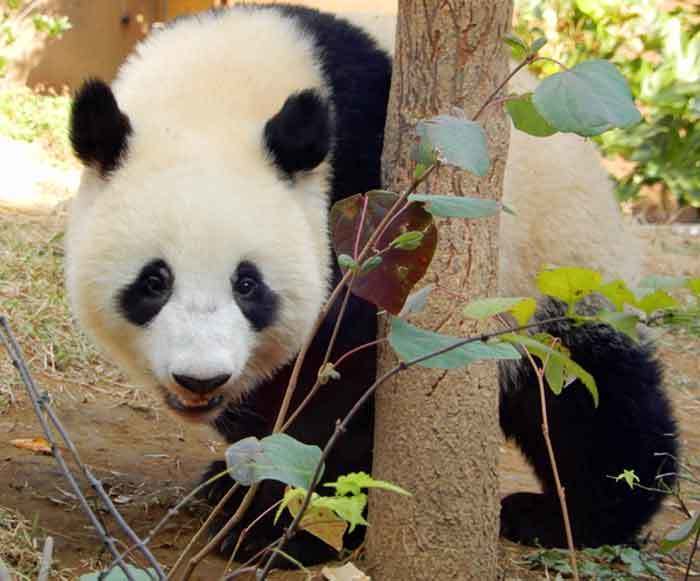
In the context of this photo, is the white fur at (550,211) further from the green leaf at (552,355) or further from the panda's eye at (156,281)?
the green leaf at (552,355)

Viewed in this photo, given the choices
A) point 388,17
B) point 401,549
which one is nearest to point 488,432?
point 401,549

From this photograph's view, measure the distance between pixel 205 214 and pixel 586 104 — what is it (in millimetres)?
1175

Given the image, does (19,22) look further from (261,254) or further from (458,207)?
(458,207)

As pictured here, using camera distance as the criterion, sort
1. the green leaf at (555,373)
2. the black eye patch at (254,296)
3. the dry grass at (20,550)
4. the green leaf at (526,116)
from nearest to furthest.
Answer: the green leaf at (526,116) → the green leaf at (555,373) → the black eye patch at (254,296) → the dry grass at (20,550)

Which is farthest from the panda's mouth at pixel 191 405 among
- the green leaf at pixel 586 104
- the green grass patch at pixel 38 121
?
the green grass patch at pixel 38 121

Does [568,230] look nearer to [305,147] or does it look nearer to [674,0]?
[305,147]

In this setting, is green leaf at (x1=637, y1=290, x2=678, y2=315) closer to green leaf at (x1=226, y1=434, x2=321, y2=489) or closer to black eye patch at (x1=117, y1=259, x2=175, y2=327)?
green leaf at (x1=226, y1=434, x2=321, y2=489)

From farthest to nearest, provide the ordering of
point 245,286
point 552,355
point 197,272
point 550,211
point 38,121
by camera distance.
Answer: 1. point 38,121
2. point 550,211
3. point 245,286
4. point 197,272
5. point 552,355

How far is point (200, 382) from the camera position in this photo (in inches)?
94.9

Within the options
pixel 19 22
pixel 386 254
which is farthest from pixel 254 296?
pixel 19 22

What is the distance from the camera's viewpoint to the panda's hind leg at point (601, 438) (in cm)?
348

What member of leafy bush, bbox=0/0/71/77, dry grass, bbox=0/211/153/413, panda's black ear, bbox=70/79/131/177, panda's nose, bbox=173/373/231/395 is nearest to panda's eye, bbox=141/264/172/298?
panda's nose, bbox=173/373/231/395

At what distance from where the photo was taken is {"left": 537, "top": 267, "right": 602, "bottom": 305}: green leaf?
186cm

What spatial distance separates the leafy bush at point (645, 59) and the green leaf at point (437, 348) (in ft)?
22.7
